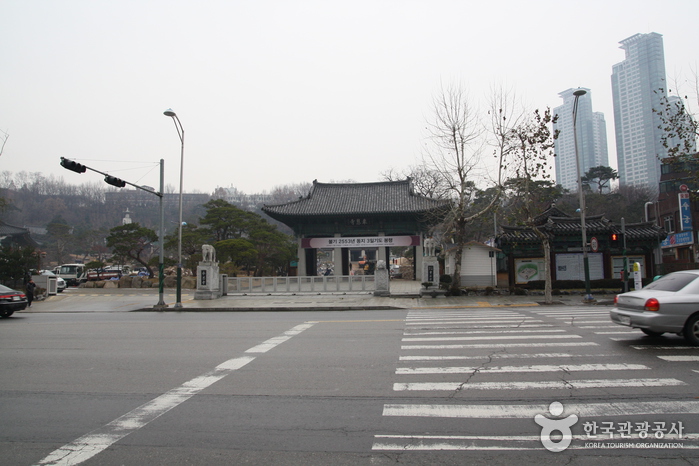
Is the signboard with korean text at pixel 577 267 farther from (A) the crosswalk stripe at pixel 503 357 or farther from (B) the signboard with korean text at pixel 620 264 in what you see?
(A) the crosswalk stripe at pixel 503 357

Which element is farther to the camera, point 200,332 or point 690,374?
point 200,332

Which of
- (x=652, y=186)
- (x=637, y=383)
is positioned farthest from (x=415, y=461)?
(x=652, y=186)

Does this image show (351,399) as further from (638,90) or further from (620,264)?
(638,90)

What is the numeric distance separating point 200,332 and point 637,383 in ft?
33.5

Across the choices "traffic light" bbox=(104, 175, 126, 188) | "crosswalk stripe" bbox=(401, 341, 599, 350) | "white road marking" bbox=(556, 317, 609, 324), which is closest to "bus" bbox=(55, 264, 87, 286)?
"traffic light" bbox=(104, 175, 126, 188)

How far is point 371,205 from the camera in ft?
125

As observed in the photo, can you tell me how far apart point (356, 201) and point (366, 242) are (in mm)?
4697

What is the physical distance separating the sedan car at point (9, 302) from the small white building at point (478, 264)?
21.2 metres

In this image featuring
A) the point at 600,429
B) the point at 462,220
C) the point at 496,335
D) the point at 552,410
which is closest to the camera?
the point at 600,429

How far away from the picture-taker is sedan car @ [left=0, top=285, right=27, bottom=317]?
17.2m

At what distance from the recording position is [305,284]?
2728 cm

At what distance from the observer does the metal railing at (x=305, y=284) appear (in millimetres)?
26609

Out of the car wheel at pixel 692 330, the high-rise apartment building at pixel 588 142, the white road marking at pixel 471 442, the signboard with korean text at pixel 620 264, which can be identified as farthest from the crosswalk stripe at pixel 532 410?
the high-rise apartment building at pixel 588 142

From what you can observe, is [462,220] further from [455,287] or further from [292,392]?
[292,392]
